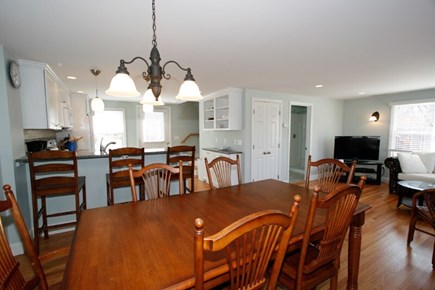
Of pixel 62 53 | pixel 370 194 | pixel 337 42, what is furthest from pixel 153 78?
pixel 370 194

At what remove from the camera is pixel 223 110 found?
15.8ft

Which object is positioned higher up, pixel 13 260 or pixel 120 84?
pixel 120 84

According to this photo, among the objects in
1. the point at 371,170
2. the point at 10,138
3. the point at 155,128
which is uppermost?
the point at 155,128

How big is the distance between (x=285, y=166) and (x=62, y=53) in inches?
188

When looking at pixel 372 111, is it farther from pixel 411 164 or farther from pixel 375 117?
pixel 411 164

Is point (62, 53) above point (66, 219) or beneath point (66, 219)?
above

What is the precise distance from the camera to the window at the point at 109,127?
6.04 metres

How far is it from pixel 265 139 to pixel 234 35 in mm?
3090

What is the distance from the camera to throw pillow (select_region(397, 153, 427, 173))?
4.11m

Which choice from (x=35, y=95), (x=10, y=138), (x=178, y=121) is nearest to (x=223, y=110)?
(x=178, y=121)

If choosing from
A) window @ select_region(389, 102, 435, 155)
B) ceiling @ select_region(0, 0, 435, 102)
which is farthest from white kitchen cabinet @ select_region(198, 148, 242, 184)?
window @ select_region(389, 102, 435, 155)

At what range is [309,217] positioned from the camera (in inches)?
41.3

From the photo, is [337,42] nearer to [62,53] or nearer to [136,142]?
[62,53]

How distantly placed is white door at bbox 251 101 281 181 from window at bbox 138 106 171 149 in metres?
3.45
